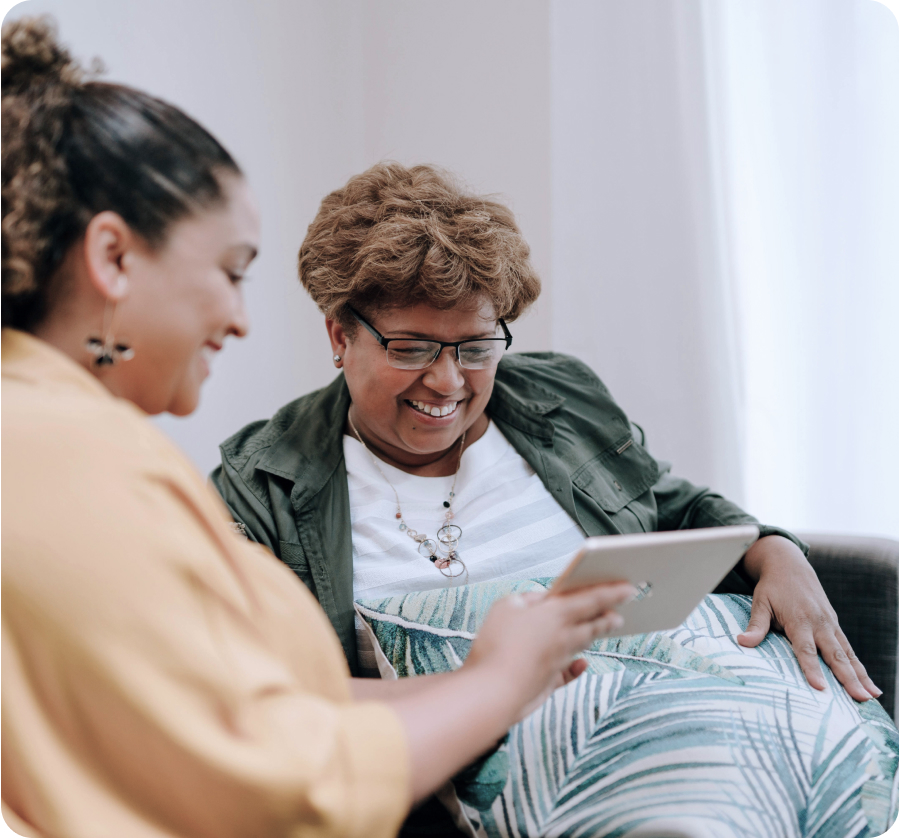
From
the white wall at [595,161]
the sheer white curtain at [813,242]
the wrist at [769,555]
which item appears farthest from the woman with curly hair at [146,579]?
the sheer white curtain at [813,242]

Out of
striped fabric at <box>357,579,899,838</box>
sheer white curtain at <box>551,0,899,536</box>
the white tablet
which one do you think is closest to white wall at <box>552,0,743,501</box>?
sheer white curtain at <box>551,0,899,536</box>

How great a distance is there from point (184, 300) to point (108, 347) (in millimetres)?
78

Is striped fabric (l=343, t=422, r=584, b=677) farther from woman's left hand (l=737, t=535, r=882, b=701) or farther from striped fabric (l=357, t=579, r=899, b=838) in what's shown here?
woman's left hand (l=737, t=535, r=882, b=701)

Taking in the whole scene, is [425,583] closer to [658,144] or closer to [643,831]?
[643,831]

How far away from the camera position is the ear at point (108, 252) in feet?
2.28

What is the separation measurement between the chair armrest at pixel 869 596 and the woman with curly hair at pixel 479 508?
8 centimetres

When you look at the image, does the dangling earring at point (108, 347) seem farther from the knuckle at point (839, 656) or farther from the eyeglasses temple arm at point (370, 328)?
the knuckle at point (839, 656)

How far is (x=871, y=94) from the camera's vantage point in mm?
2012

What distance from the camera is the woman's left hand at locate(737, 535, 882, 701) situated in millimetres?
1232

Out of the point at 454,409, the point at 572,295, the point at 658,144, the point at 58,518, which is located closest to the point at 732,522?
the point at 454,409

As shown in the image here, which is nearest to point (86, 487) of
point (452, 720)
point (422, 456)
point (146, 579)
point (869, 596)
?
point (146, 579)

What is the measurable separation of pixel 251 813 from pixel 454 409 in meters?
0.95

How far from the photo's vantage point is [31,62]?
744 millimetres

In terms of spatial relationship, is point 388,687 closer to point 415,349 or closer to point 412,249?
point 415,349
